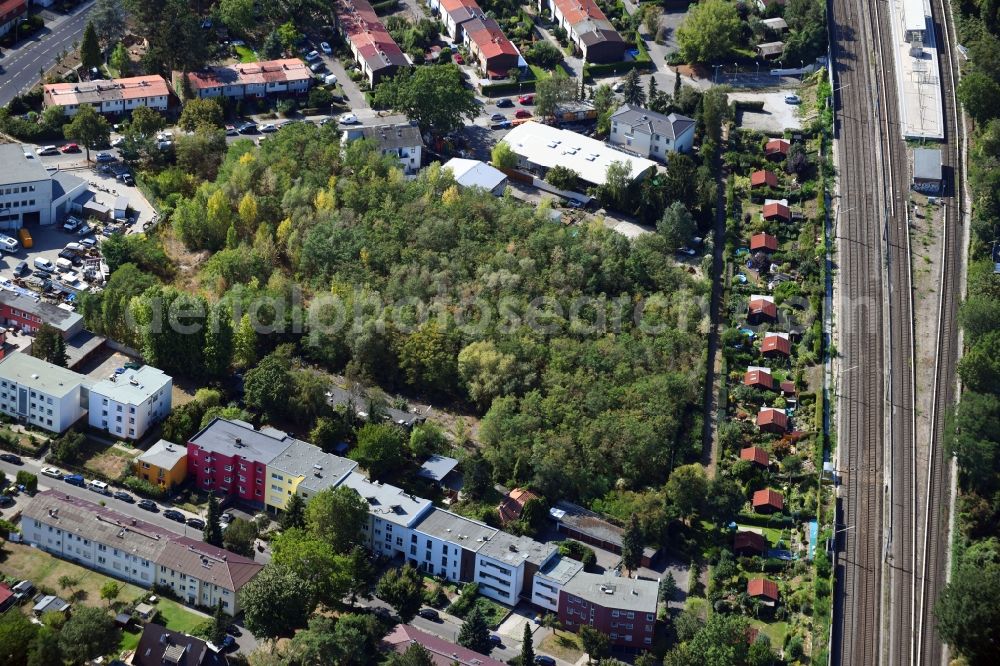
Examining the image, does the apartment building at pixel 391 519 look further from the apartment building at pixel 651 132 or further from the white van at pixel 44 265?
the apartment building at pixel 651 132

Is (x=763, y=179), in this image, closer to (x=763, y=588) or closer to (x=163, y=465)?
(x=763, y=588)

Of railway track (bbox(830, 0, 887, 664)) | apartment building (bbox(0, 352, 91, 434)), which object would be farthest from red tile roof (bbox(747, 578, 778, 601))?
apartment building (bbox(0, 352, 91, 434))

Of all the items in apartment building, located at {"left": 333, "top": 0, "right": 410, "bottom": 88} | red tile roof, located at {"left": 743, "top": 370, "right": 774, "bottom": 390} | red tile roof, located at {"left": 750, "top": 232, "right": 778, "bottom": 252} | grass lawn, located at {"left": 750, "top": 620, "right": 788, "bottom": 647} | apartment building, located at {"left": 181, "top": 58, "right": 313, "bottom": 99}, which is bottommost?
grass lawn, located at {"left": 750, "top": 620, "right": 788, "bottom": 647}

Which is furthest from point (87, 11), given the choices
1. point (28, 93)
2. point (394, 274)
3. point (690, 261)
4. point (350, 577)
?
point (350, 577)

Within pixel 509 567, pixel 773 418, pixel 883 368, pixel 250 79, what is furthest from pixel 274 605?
pixel 250 79

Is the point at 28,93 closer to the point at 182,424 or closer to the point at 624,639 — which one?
the point at 182,424

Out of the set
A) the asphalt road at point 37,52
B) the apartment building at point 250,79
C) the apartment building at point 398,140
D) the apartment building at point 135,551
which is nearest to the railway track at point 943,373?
the apartment building at point 135,551

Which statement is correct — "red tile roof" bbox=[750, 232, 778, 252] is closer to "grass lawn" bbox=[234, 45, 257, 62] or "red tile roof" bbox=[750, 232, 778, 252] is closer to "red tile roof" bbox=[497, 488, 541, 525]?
"red tile roof" bbox=[497, 488, 541, 525]
